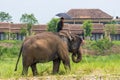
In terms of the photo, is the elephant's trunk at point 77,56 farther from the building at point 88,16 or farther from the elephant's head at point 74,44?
the building at point 88,16

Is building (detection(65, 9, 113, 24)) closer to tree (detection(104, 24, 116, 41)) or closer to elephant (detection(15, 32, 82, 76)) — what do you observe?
tree (detection(104, 24, 116, 41))

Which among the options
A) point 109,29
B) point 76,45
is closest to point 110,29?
point 109,29

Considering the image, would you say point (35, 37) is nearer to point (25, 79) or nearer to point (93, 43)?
point (25, 79)

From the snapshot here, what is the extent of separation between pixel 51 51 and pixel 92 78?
3.16 metres

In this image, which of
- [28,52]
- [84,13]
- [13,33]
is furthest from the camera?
[84,13]

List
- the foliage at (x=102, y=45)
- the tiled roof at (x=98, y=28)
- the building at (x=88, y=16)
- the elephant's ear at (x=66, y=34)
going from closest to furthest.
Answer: the elephant's ear at (x=66, y=34)
the foliage at (x=102, y=45)
the tiled roof at (x=98, y=28)
the building at (x=88, y=16)

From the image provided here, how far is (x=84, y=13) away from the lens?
66.2 m

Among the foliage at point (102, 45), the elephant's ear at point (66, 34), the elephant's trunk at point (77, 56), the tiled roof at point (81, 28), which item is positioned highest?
the elephant's ear at point (66, 34)

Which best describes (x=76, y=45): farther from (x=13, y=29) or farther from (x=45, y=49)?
(x=13, y=29)

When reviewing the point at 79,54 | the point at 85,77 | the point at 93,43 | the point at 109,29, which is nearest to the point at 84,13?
the point at 109,29

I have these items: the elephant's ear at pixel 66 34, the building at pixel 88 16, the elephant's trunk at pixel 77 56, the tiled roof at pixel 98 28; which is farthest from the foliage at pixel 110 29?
the elephant's ear at pixel 66 34

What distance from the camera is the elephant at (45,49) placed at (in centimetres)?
920

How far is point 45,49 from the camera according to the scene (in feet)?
30.9

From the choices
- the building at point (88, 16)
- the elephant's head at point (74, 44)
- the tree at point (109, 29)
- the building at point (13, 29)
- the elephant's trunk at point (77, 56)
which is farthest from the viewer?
the building at point (88, 16)
